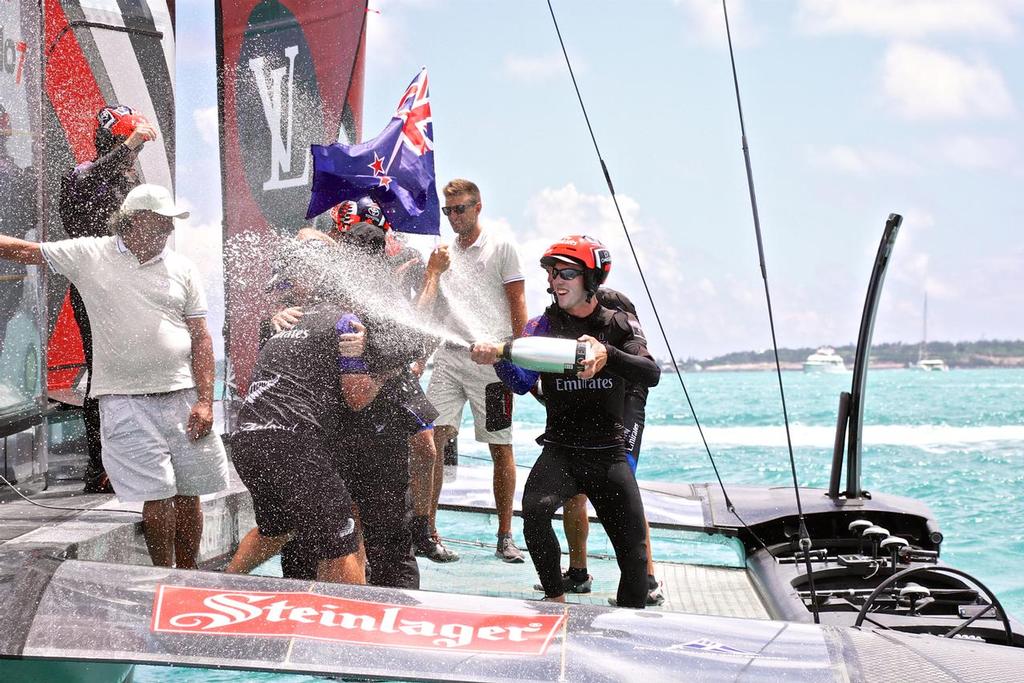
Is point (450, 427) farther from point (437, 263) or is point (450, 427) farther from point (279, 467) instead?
point (279, 467)

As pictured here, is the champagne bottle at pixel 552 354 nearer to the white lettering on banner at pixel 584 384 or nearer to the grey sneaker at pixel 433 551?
the white lettering on banner at pixel 584 384

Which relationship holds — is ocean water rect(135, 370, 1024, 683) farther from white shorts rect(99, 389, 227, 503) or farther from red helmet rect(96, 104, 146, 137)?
red helmet rect(96, 104, 146, 137)

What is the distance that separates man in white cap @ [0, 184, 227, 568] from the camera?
3.86 m

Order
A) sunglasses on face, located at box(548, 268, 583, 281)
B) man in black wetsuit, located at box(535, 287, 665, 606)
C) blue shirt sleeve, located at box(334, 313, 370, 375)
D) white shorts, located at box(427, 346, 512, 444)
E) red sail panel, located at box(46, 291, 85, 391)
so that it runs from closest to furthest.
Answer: blue shirt sleeve, located at box(334, 313, 370, 375) < sunglasses on face, located at box(548, 268, 583, 281) < man in black wetsuit, located at box(535, 287, 665, 606) < white shorts, located at box(427, 346, 512, 444) < red sail panel, located at box(46, 291, 85, 391)

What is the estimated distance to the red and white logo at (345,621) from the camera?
2934 millimetres

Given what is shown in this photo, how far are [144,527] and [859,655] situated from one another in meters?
2.57

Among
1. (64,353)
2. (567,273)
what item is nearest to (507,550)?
(567,273)

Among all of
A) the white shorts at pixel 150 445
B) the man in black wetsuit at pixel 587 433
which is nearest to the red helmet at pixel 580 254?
the man in black wetsuit at pixel 587 433

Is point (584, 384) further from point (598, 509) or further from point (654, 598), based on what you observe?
point (654, 598)

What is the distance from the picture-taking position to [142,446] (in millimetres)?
3912

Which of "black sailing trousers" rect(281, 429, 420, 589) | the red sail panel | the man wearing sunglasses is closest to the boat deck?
the man wearing sunglasses

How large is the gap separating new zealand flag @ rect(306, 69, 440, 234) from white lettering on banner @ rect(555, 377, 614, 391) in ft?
5.45

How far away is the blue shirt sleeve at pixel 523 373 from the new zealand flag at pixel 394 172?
1.45 m

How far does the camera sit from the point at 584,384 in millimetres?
3885
